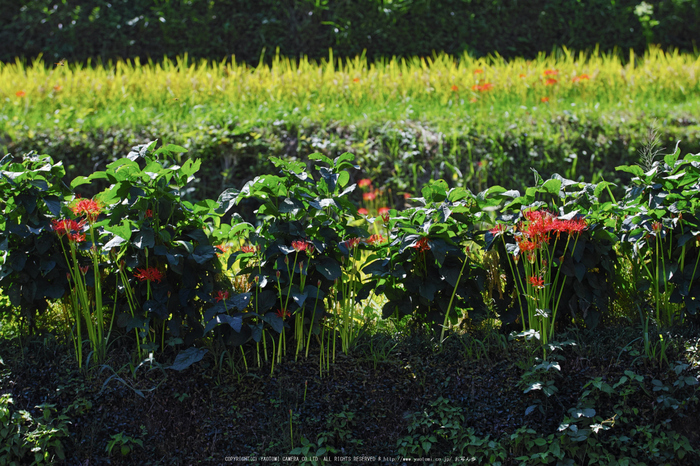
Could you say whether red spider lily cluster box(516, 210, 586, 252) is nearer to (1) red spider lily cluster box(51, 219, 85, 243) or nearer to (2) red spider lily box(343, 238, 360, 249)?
(2) red spider lily box(343, 238, 360, 249)

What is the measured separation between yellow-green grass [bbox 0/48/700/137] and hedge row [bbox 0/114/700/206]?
174 mm

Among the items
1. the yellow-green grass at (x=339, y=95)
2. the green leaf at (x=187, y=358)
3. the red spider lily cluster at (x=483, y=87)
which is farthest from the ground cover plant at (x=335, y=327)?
the red spider lily cluster at (x=483, y=87)

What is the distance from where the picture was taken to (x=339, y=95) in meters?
5.60

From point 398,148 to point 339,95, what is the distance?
1299 mm

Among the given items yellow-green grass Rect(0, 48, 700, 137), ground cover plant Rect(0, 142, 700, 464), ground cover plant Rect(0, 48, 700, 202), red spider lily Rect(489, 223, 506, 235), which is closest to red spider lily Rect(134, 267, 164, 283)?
ground cover plant Rect(0, 142, 700, 464)

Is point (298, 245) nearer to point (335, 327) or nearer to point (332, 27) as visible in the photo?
point (335, 327)

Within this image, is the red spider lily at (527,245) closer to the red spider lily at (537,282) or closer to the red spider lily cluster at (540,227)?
the red spider lily cluster at (540,227)

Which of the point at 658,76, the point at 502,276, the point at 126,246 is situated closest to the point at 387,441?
the point at 502,276

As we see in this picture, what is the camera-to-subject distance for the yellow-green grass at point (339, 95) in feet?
16.2

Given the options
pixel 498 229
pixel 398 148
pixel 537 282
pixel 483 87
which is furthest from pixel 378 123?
pixel 537 282

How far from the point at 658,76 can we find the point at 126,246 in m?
5.50

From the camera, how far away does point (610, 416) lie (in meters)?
2.29

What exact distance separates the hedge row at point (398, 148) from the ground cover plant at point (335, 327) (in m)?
1.89

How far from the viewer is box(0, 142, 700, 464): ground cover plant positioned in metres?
2.31
